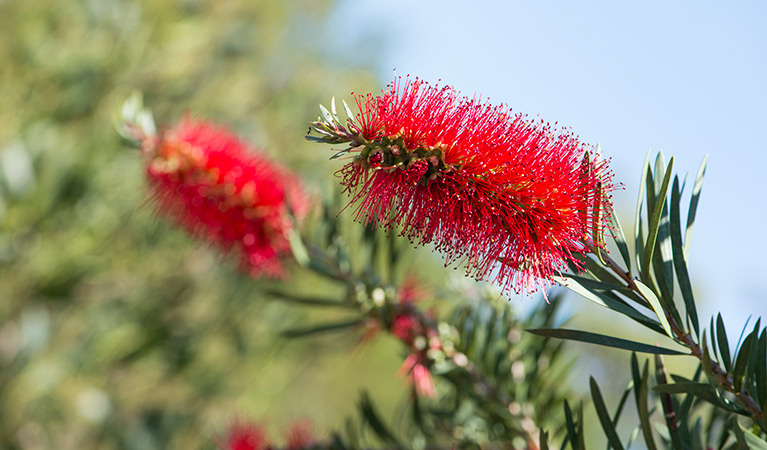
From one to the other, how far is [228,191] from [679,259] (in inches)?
25.2

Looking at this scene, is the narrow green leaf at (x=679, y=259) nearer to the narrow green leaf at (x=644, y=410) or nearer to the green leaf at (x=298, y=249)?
the narrow green leaf at (x=644, y=410)

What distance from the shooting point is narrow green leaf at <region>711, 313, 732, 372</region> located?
0.54 m

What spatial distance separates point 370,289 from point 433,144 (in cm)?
35

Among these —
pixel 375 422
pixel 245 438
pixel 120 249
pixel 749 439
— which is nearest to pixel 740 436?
pixel 749 439

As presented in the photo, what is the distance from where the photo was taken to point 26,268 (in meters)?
2.65

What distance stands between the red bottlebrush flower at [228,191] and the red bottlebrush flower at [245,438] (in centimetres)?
23

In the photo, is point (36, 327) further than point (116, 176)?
No

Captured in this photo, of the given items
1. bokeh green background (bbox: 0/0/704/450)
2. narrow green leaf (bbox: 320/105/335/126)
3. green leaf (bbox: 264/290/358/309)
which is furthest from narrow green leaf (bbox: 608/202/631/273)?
bokeh green background (bbox: 0/0/704/450)

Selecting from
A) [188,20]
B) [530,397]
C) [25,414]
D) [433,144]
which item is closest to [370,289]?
[530,397]

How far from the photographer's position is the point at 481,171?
555 millimetres

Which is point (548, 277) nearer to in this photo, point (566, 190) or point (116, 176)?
point (566, 190)

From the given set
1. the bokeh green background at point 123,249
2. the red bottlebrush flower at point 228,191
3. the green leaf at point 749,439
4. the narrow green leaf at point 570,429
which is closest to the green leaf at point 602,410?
the narrow green leaf at point 570,429

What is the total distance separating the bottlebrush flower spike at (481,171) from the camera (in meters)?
0.55

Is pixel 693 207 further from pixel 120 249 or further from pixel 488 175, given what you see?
pixel 120 249
